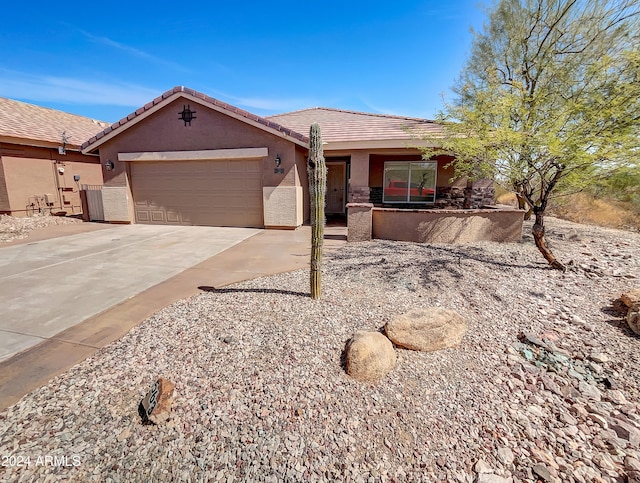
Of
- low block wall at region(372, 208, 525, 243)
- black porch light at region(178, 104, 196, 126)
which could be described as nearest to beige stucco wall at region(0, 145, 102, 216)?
black porch light at region(178, 104, 196, 126)

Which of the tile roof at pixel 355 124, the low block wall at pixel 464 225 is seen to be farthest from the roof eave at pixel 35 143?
the low block wall at pixel 464 225

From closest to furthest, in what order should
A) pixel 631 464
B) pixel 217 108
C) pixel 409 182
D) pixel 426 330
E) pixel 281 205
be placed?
pixel 631 464 < pixel 426 330 < pixel 217 108 < pixel 281 205 < pixel 409 182

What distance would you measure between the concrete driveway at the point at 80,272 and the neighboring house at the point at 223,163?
60.8 inches

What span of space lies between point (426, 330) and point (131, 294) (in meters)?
4.21

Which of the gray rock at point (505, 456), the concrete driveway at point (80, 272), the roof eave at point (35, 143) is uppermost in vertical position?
the roof eave at point (35, 143)

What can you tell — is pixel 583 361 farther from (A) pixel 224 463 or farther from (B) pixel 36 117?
(B) pixel 36 117

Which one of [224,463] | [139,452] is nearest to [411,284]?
[224,463]

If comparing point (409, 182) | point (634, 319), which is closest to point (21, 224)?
point (409, 182)

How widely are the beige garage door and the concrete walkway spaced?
1.59 m

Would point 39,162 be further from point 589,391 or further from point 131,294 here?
point 589,391

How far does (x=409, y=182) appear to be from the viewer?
12398 millimetres

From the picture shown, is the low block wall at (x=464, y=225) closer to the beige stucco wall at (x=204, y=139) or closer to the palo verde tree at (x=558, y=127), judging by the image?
the palo verde tree at (x=558, y=127)

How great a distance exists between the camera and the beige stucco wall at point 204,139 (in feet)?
32.1

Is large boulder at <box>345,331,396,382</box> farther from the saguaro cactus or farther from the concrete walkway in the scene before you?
the concrete walkway
